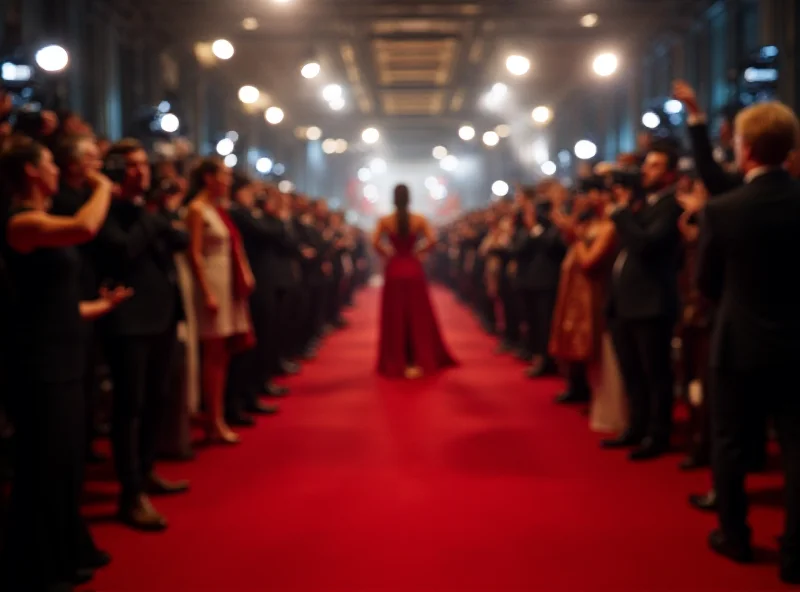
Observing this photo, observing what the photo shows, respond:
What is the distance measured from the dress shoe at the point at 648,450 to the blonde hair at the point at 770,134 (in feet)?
7.52

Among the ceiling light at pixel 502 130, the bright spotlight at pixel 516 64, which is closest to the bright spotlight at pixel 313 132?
the ceiling light at pixel 502 130

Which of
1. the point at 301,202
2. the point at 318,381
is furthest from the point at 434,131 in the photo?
the point at 318,381

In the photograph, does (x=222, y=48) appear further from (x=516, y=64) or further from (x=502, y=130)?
(x=502, y=130)

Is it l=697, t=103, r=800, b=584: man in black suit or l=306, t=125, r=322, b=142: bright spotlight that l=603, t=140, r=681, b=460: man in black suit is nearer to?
l=697, t=103, r=800, b=584: man in black suit

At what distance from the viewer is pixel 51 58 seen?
8.76 m

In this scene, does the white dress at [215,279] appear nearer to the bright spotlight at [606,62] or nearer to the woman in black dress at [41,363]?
the woman in black dress at [41,363]

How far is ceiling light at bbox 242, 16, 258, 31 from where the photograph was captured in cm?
1652

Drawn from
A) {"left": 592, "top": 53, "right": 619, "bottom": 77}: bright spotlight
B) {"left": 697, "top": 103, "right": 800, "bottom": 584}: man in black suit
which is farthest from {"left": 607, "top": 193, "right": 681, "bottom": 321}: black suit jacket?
{"left": 592, "top": 53, "right": 619, "bottom": 77}: bright spotlight

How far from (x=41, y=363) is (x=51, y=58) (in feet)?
A: 21.2

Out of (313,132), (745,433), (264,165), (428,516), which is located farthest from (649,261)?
(313,132)

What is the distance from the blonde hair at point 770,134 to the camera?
3461mm

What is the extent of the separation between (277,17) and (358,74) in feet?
25.1

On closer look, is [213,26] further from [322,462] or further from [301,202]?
[322,462]

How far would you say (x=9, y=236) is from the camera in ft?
9.95
